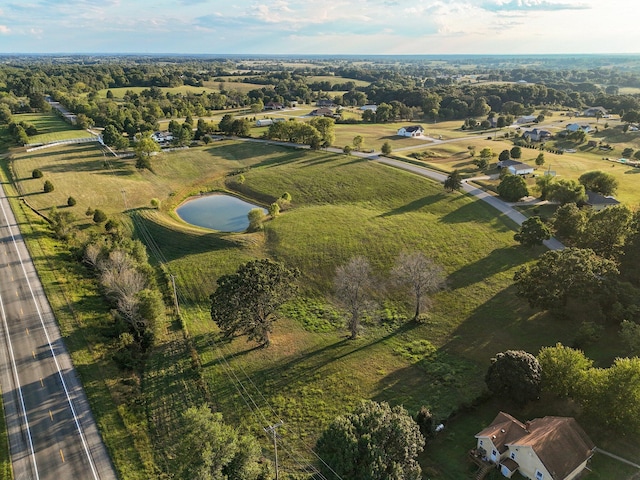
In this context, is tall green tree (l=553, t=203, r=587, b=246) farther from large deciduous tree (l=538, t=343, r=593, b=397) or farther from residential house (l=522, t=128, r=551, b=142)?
residential house (l=522, t=128, r=551, b=142)

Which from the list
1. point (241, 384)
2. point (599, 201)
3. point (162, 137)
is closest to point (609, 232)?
point (599, 201)

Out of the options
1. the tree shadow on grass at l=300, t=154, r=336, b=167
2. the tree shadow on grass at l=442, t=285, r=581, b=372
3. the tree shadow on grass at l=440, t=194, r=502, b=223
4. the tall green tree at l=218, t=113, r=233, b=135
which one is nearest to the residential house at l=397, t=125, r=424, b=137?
the tree shadow on grass at l=300, t=154, r=336, b=167

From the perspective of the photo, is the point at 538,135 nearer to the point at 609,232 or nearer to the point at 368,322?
the point at 609,232

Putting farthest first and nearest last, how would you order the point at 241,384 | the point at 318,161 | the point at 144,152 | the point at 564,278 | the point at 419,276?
the point at 318,161 → the point at 144,152 → the point at 419,276 → the point at 564,278 → the point at 241,384

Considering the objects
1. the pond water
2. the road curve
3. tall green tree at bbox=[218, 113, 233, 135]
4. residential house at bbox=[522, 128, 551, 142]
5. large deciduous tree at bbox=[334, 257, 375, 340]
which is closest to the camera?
large deciduous tree at bbox=[334, 257, 375, 340]

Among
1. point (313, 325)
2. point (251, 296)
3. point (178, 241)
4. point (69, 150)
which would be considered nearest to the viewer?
point (251, 296)

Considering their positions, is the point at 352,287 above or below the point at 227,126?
below

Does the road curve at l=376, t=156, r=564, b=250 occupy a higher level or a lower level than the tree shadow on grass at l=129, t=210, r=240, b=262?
higher
